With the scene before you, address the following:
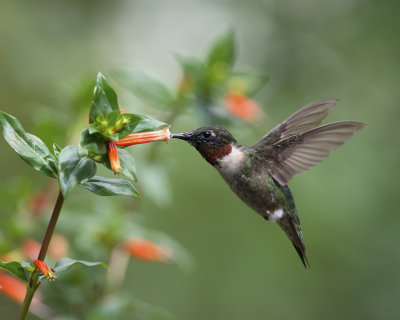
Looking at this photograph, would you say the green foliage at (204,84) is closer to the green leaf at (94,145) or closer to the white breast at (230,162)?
the white breast at (230,162)

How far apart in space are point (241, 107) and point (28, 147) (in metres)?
1.88

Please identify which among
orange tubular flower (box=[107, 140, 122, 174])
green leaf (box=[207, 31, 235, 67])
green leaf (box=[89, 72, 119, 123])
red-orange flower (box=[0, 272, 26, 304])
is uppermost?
green leaf (box=[207, 31, 235, 67])

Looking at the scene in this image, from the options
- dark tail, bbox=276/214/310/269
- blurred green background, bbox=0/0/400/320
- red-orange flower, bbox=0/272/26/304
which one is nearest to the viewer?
red-orange flower, bbox=0/272/26/304

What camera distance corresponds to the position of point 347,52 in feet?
20.9

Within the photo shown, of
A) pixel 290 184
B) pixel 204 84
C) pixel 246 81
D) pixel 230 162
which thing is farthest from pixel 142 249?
pixel 290 184

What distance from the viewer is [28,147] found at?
150 centimetres

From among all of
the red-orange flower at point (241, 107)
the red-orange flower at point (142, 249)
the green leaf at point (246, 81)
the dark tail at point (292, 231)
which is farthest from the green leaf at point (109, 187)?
the green leaf at point (246, 81)

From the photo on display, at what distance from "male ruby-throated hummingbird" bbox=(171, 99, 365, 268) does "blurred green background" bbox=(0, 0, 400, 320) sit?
2322 mm

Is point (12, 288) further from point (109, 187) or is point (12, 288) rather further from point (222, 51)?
point (222, 51)

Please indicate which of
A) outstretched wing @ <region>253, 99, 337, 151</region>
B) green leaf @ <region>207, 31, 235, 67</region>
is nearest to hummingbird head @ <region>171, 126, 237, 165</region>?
outstretched wing @ <region>253, 99, 337, 151</region>

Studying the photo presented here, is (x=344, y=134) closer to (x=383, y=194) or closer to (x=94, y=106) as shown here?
(x=94, y=106)

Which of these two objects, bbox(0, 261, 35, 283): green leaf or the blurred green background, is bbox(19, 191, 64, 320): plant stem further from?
the blurred green background

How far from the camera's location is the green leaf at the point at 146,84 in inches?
123

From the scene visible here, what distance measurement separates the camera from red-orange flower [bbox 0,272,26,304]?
87.6 inches
